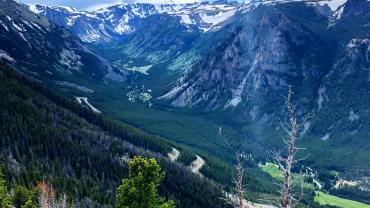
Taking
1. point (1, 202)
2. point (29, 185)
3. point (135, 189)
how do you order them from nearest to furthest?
point (135, 189) < point (1, 202) < point (29, 185)

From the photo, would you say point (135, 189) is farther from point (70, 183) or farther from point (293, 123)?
point (70, 183)

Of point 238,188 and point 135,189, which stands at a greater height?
point 238,188

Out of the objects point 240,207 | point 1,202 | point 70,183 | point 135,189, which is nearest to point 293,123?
point 240,207

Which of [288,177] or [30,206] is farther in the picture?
[30,206]

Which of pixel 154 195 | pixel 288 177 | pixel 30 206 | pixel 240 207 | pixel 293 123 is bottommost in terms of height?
pixel 30 206

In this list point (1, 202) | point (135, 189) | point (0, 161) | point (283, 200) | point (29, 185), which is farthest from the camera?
point (0, 161)

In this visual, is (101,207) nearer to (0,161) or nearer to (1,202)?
(0,161)
